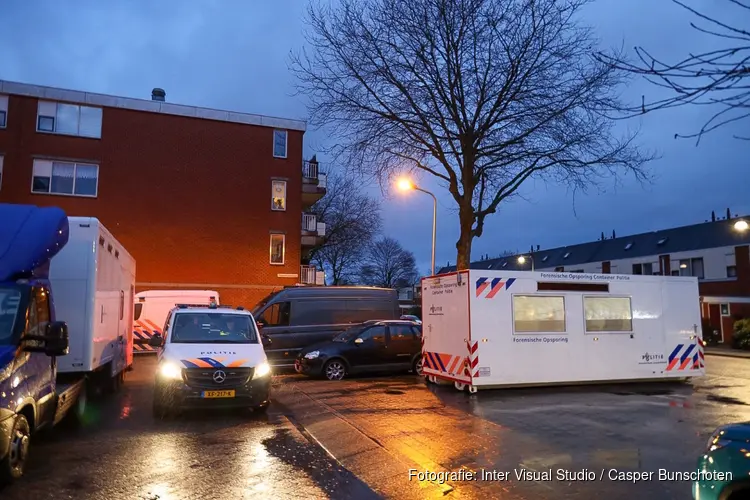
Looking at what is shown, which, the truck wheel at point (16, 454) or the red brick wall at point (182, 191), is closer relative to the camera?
the truck wheel at point (16, 454)

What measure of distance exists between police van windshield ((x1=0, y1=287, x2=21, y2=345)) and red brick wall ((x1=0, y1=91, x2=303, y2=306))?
1016 inches

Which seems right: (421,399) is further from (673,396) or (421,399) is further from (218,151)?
(218,151)

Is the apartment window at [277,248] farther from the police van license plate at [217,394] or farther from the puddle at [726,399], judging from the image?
the puddle at [726,399]

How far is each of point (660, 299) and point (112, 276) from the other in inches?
512

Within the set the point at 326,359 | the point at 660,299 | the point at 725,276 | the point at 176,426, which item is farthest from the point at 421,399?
the point at 725,276

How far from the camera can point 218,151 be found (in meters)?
33.2

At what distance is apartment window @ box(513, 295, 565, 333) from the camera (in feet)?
43.3

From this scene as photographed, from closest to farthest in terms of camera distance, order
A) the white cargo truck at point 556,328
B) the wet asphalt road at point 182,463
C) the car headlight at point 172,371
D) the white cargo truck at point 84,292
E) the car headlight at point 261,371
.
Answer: the wet asphalt road at point 182,463
the white cargo truck at point 84,292
the car headlight at point 172,371
the car headlight at point 261,371
the white cargo truck at point 556,328

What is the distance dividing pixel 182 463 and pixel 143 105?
2832 cm

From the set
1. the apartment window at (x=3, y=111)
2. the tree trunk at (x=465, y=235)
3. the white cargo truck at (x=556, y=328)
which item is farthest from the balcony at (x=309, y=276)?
the white cargo truck at (x=556, y=328)

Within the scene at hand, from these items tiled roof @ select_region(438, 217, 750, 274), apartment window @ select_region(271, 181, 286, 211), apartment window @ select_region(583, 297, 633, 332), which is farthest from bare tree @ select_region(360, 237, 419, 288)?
apartment window @ select_region(583, 297, 633, 332)

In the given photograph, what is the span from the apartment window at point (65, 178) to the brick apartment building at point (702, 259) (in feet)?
100

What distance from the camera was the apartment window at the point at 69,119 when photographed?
29375 mm

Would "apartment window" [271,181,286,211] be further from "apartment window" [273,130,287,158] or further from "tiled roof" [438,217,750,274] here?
"tiled roof" [438,217,750,274]
